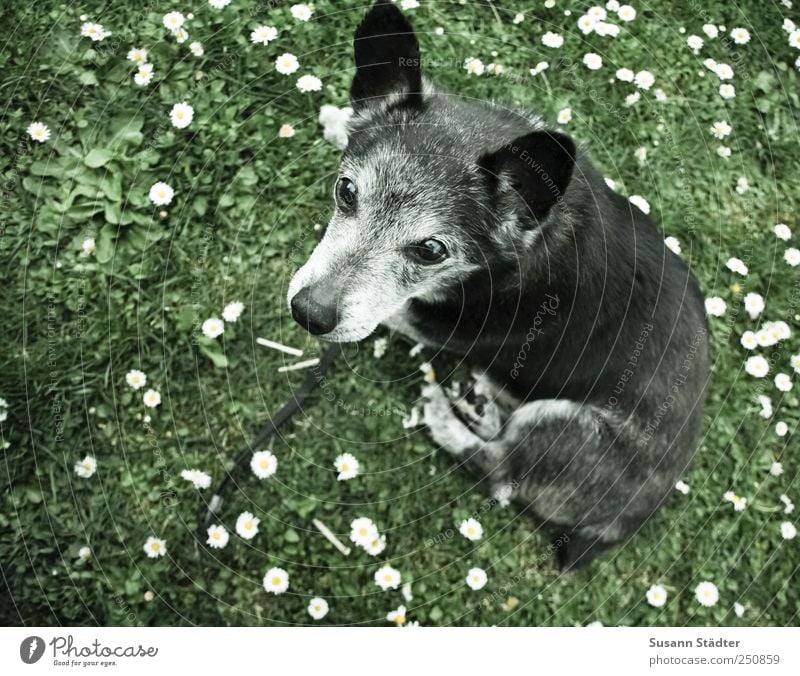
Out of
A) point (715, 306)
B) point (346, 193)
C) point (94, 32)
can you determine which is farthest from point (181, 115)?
point (715, 306)

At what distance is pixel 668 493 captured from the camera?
2949mm

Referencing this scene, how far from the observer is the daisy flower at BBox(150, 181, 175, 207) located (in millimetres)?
3244

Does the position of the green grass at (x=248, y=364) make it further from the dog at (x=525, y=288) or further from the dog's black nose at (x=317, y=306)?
the dog's black nose at (x=317, y=306)

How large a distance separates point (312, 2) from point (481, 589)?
3420 mm

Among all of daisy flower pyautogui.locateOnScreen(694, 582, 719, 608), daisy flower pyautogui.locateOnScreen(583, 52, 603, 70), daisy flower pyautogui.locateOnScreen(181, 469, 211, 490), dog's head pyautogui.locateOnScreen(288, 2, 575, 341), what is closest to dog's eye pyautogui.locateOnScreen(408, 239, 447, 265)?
dog's head pyautogui.locateOnScreen(288, 2, 575, 341)

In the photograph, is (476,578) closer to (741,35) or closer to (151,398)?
(151,398)

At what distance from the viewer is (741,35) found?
11.9ft

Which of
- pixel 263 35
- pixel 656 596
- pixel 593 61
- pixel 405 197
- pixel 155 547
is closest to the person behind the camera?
pixel 405 197

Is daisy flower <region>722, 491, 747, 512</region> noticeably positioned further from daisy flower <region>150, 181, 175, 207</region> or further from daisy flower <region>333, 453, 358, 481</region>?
daisy flower <region>150, 181, 175, 207</region>

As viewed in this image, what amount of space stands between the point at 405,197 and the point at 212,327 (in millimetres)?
1416

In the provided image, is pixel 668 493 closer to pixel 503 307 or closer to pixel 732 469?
pixel 732 469

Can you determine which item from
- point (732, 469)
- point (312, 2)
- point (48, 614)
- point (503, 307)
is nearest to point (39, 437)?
point (48, 614)

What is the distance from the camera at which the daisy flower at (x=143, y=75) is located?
3.31 meters

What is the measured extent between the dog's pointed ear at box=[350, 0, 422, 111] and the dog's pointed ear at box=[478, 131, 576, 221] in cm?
48
